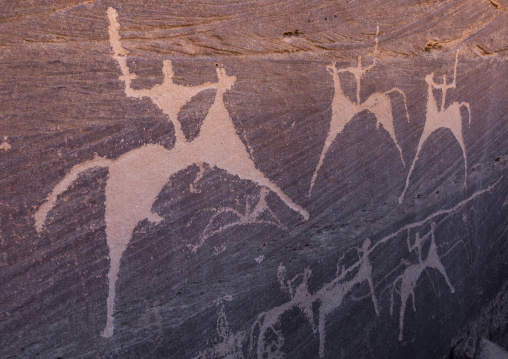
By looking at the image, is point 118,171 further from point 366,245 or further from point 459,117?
point 459,117

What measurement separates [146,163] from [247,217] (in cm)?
29

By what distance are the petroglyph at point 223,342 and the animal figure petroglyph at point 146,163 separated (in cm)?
26

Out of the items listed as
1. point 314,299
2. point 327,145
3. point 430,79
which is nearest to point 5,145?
point 327,145

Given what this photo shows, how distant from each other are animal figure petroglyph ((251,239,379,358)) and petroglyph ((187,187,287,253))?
0.14 meters

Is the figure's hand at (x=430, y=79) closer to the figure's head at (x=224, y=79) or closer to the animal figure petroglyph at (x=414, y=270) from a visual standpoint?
the animal figure petroglyph at (x=414, y=270)

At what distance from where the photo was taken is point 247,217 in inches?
45.2

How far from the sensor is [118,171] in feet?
3.08

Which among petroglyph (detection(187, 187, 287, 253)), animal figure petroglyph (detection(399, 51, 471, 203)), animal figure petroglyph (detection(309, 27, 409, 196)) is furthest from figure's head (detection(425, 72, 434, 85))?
petroglyph (detection(187, 187, 287, 253))

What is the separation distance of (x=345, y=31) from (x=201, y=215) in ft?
1.96

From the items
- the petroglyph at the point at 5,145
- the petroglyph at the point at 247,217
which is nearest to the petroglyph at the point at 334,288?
the petroglyph at the point at 247,217

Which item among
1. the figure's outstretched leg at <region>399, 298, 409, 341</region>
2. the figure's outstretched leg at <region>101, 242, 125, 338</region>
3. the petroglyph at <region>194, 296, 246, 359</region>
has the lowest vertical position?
the figure's outstretched leg at <region>399, 298, 409, 341</region>

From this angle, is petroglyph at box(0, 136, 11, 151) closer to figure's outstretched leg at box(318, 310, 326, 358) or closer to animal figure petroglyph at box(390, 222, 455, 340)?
figure's outstretched leg at box(318, 310, 326, 358)

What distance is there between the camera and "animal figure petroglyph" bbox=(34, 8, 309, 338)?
0.91 metres

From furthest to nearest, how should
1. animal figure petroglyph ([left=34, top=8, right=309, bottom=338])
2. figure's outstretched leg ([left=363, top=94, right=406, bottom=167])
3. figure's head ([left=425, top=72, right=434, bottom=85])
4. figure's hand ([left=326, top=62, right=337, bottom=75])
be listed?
figure's head ([left=425, top=72, right=434, bottom=85]), figure's outstretched leg ([left=363, top=94, right=406, bottom=167]), figure's hand ([left=326, top=62, right=337, bottom=75]), animal figure petroglyph ([left=34, top=8, right=309, bottom=338])
